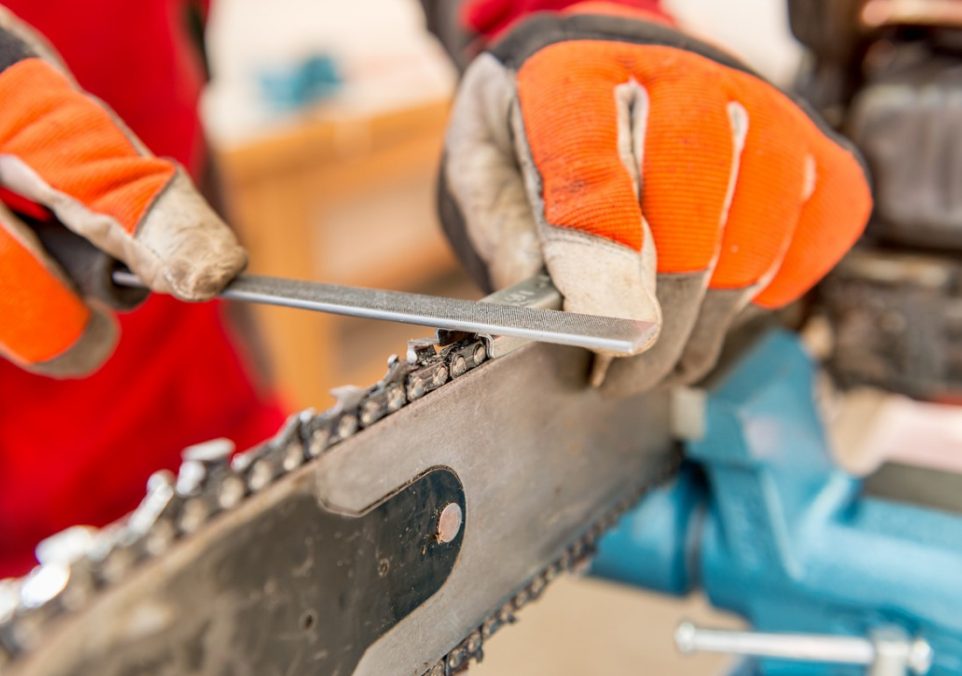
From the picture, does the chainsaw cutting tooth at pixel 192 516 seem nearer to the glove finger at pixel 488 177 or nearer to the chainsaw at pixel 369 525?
the chainsaw at pixel 369 525

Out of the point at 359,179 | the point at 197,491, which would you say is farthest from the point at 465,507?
the point at 359,179

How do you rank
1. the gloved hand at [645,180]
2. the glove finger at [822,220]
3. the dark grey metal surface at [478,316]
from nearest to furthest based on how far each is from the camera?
the dark grey metal surface at [478,316] → the gloved hand at [645,180] → the glove finger at [822,220]

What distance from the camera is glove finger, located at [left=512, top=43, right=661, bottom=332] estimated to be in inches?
23.1

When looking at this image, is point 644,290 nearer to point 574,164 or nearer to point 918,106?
point 574,164

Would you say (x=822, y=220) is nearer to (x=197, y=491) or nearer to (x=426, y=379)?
(x=426, y=379)

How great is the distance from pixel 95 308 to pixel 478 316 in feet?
1.26

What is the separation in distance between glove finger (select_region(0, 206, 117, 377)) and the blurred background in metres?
0.63

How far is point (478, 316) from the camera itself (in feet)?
1.72

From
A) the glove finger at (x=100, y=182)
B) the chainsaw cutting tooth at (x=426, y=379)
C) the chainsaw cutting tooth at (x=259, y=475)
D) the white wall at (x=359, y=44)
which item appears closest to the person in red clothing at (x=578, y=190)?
the glove finger at (x=100, y=182)

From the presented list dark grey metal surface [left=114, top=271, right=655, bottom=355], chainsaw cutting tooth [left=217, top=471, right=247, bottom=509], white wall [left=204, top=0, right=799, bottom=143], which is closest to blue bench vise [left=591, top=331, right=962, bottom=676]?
dark grey metal surface [left=114, top=271, right=655, bottom=355]

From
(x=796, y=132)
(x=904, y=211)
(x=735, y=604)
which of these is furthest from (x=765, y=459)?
(x=904, y=211)

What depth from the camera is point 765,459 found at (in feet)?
2.68

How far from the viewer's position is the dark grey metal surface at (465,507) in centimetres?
38

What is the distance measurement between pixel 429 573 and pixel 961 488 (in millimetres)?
612
